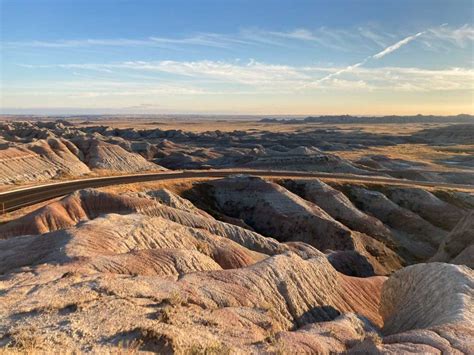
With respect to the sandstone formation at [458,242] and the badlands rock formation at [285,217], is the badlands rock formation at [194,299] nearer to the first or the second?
the sandstone formation at [458,242]

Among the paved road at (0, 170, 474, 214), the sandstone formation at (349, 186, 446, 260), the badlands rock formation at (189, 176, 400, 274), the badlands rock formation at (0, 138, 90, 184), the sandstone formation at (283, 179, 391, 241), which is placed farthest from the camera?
the badlands rock formation at (0, 138, 90, 184)

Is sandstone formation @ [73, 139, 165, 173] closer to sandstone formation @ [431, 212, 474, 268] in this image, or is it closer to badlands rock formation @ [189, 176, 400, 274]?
badlands rock formation @ [189, 176, 400, 274]

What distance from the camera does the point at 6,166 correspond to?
6594cm

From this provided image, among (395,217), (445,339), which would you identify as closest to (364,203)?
(395,217)

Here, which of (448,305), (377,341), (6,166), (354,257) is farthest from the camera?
(6,166)

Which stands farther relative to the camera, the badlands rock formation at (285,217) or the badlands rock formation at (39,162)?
the badlands rock formation at (39,162)

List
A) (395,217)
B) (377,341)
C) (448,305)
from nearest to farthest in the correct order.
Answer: (377,341), (448,305), (395,217)

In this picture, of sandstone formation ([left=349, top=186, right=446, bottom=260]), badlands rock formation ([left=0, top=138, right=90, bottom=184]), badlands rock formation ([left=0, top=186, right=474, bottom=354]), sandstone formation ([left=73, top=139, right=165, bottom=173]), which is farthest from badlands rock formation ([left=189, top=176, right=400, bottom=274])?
sandstone formation ([left=73, top=139, right=165, bottom=173])

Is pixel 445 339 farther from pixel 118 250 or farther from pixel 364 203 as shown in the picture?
pixel 364 203

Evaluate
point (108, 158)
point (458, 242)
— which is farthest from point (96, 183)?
point (458, 242)

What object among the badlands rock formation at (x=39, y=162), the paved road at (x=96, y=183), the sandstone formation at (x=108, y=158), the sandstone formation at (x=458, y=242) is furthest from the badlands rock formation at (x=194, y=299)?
the sandstone formation at (x=108, y=158)

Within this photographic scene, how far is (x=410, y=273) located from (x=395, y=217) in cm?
3488

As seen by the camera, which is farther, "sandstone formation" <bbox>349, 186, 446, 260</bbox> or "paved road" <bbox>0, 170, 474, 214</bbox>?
"sandstone formation" <bbox>349, 186, 446, 260</bbox>

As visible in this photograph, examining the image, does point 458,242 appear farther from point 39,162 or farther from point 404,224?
point 39,162
